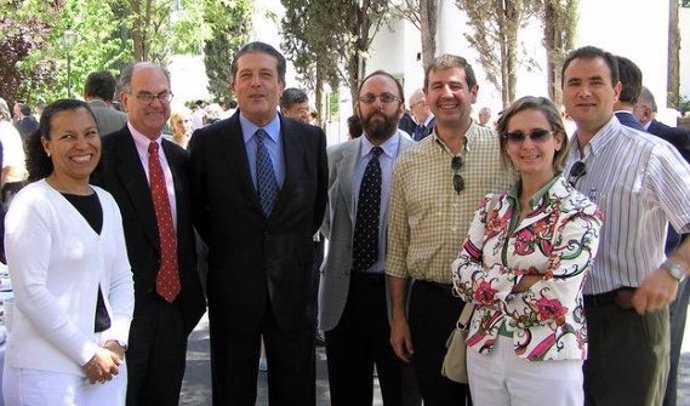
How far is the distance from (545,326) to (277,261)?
1.46 m

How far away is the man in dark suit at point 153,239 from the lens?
11.3ft

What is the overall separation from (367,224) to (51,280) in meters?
1.83

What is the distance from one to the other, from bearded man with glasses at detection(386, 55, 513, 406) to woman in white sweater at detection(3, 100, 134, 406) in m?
1.40

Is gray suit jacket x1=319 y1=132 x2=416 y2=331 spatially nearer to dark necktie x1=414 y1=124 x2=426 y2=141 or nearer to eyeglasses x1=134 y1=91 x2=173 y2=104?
eyeglasses x1=134 y1=91 x2=173 y2=104

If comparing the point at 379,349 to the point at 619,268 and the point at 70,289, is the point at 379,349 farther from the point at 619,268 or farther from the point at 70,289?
the point at 70,289

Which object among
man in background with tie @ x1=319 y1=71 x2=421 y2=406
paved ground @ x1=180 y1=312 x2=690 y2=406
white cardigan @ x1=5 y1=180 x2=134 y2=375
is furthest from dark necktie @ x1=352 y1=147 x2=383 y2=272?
paved ground @ x1=180 y1=312 x2=690 y2=406

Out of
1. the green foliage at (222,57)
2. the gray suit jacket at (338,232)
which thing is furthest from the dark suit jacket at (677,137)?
the green foliage at (222,57)

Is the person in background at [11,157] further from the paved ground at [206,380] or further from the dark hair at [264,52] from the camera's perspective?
the dark hair at [264,52]

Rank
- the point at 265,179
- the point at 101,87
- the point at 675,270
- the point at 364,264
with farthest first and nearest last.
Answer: the point at 101,87 → the point at 364,264 → the point at 265,179 → the point at 675,270

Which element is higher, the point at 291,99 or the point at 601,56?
the point at 291,99

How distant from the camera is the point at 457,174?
3.55 meters

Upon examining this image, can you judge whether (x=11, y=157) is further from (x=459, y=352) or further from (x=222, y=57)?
(x=222, y=57)

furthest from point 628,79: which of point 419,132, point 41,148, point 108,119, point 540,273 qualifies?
point 419,132

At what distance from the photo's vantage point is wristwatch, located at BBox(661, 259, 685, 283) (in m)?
2.95
